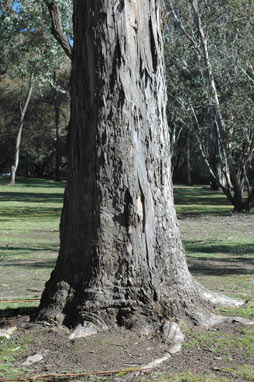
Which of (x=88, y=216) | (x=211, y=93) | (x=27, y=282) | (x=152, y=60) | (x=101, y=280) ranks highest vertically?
(x=211, y=93)

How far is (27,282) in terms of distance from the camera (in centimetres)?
816

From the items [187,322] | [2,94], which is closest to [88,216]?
[187,322]

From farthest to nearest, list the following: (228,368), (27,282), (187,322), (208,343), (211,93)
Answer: (211,93)
(27,282)
(187,322)
(208,343)
(228,368)

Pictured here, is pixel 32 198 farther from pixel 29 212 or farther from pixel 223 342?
pixel 223 342

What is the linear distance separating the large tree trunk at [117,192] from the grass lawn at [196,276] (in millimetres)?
410

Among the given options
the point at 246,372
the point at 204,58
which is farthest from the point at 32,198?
the point at 246,372

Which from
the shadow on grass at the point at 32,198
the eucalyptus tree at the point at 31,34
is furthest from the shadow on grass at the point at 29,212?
the eucalyptus tree at the point at 31,34

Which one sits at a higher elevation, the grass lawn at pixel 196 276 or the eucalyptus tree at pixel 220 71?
the eucalyptus tree at pixel 220 71

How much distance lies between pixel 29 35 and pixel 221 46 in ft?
23.3

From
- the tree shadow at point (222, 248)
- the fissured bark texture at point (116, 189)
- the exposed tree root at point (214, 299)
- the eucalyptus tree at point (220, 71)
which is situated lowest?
the tree shadow at point (222, 248)

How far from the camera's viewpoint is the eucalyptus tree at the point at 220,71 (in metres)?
20.5

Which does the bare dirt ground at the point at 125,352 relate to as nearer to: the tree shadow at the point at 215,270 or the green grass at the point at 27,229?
the tree shadow at the point at 215,270

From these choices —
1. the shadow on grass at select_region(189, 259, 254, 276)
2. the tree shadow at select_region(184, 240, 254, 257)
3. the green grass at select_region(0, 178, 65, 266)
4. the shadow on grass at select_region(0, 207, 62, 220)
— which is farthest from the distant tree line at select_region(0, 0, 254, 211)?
the shadow on grass at select_region(189, 259, 254, 276)

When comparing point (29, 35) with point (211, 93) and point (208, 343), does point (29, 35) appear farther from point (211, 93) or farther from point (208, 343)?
point (208, 343)
